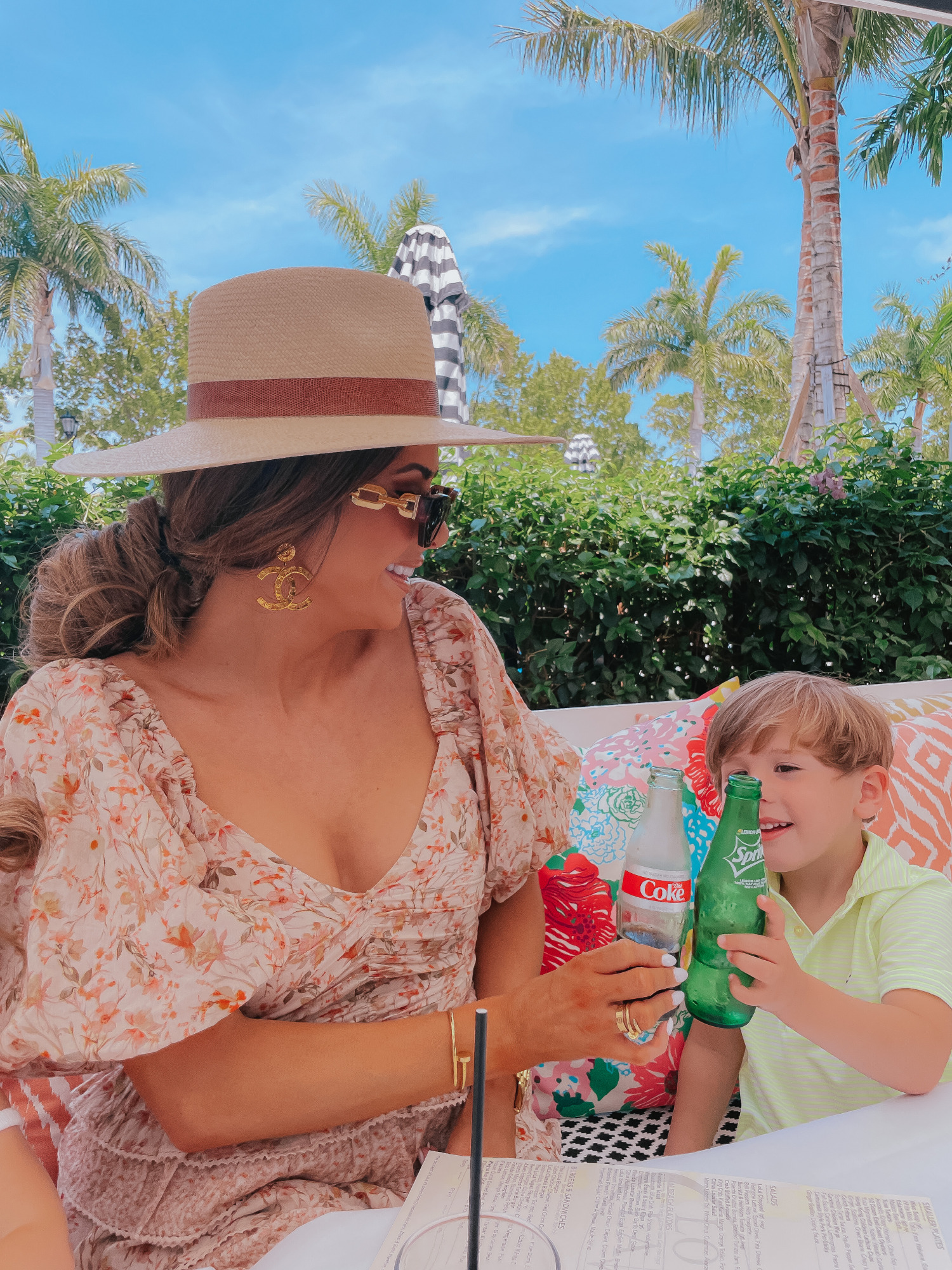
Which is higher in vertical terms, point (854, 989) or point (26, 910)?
point (26, 910)

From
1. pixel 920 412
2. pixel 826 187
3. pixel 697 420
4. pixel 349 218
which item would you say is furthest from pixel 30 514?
pixel 920 412

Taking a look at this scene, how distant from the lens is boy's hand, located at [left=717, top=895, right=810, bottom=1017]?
56.9 inches

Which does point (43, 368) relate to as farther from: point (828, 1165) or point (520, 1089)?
point (828, 1165)

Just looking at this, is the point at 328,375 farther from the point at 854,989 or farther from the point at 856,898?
the point at 854,989

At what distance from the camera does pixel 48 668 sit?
5.00 ft

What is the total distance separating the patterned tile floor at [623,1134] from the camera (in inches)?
81.5

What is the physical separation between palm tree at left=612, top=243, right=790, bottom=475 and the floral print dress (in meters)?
46.9

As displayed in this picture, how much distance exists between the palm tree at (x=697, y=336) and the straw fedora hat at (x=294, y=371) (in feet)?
154

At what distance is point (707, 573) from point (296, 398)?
341 centimetres

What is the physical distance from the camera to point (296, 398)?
157 cm

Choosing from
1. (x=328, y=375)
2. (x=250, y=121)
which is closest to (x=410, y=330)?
(x=328, y=375)

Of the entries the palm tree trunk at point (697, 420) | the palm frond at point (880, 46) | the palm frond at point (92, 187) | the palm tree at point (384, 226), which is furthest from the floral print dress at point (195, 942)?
the palm tree trunk at point (697, 420)

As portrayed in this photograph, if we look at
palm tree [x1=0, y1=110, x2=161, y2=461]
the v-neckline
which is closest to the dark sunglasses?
the v-neckline

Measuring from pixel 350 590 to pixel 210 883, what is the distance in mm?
545
